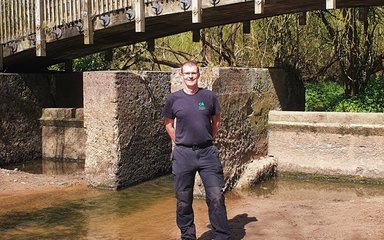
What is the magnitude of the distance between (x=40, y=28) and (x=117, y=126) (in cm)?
404

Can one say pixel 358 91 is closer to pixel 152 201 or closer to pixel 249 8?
pixel 249 8

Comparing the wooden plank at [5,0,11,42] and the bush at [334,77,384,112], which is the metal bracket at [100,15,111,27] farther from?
the bush at [334,77,384,112]

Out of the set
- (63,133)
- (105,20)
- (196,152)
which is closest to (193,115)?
(196,152)

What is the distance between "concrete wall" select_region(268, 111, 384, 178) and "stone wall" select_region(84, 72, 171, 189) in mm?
2320

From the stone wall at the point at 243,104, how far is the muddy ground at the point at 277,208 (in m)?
0.65

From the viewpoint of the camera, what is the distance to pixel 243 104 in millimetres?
8453

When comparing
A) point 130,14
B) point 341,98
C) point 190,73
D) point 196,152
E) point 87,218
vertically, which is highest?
point 130,14

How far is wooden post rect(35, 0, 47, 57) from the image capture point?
10922 millimetres

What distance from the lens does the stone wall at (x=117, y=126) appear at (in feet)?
26.7

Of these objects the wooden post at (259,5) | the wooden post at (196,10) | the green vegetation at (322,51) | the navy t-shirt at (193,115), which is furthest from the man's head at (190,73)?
the green vegetation at (322,51)

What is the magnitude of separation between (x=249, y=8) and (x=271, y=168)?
2.91m

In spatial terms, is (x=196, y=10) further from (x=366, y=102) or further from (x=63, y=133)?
(x=366, y=102)

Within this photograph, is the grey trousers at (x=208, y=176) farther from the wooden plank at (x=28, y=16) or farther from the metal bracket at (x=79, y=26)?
the wooden plank at (x=28, y=16)

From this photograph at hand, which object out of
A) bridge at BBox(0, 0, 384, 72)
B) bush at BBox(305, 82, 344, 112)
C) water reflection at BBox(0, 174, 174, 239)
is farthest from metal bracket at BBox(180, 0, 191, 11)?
bush at BBox(305, 82, 344, 112)
